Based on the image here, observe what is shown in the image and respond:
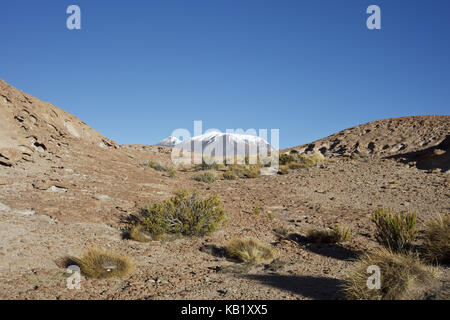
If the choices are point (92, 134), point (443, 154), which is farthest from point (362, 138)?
point (92, 134)

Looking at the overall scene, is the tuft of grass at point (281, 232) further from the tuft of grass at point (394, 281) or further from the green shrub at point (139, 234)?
the tuft of grass at point (394, 281)

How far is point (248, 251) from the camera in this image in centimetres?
611

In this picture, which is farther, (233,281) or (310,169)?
(310,169)

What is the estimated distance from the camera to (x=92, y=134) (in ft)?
66.1

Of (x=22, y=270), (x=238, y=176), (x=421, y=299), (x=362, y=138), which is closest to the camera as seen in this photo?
(x=421, y=299)

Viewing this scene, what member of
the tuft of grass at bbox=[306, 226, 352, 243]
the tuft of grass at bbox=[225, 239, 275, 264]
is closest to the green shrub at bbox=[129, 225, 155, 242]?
the tuft of grass at bbox=[225, 239, 275, 264]

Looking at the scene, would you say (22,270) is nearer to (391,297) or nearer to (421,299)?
(391,297)

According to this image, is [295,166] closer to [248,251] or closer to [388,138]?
[388,138]

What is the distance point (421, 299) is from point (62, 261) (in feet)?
18.9

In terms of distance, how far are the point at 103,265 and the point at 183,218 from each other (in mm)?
2910

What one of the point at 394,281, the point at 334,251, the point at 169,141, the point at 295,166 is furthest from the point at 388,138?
the point at 169,141

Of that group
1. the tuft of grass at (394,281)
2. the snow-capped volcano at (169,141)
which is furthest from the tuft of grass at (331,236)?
the snow-capped volcano at (169,141)
